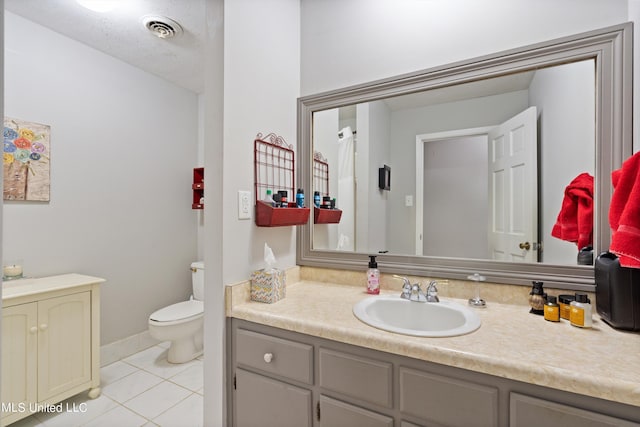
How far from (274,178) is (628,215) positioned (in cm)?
133

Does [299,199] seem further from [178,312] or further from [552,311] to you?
[178,312]

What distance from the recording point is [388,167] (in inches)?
63.7

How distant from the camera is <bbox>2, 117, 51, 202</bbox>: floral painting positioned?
192 centimetres

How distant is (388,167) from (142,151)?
2149 mm

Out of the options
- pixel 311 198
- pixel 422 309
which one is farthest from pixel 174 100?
pixel 422 309

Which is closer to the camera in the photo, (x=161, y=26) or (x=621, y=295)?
(x=621, y=295)

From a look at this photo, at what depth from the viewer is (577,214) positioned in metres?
1.25

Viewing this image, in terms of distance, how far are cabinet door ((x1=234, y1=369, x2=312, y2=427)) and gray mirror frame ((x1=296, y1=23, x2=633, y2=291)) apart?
26.5 inches

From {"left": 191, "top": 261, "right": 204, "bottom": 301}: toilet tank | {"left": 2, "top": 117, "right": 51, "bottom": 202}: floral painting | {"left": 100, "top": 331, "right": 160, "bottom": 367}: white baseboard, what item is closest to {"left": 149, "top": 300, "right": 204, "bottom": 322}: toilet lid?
{"left": 191, "top": 261, "right": 204, "bottom": 301}: toilet tank

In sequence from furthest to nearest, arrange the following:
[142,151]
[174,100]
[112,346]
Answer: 1. [174,100]
2. [142,151]
3. [112,346]

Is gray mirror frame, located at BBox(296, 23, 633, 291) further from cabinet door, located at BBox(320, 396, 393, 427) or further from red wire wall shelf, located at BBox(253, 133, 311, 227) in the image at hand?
cabinet door, located at BBox(320, 396, 393, 427)

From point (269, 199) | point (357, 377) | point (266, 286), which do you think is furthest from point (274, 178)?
point (357, 377)

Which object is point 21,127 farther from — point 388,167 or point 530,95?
point 530,95

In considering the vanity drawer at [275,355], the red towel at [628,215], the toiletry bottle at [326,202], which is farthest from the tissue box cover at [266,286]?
the red towel at [628,215]
